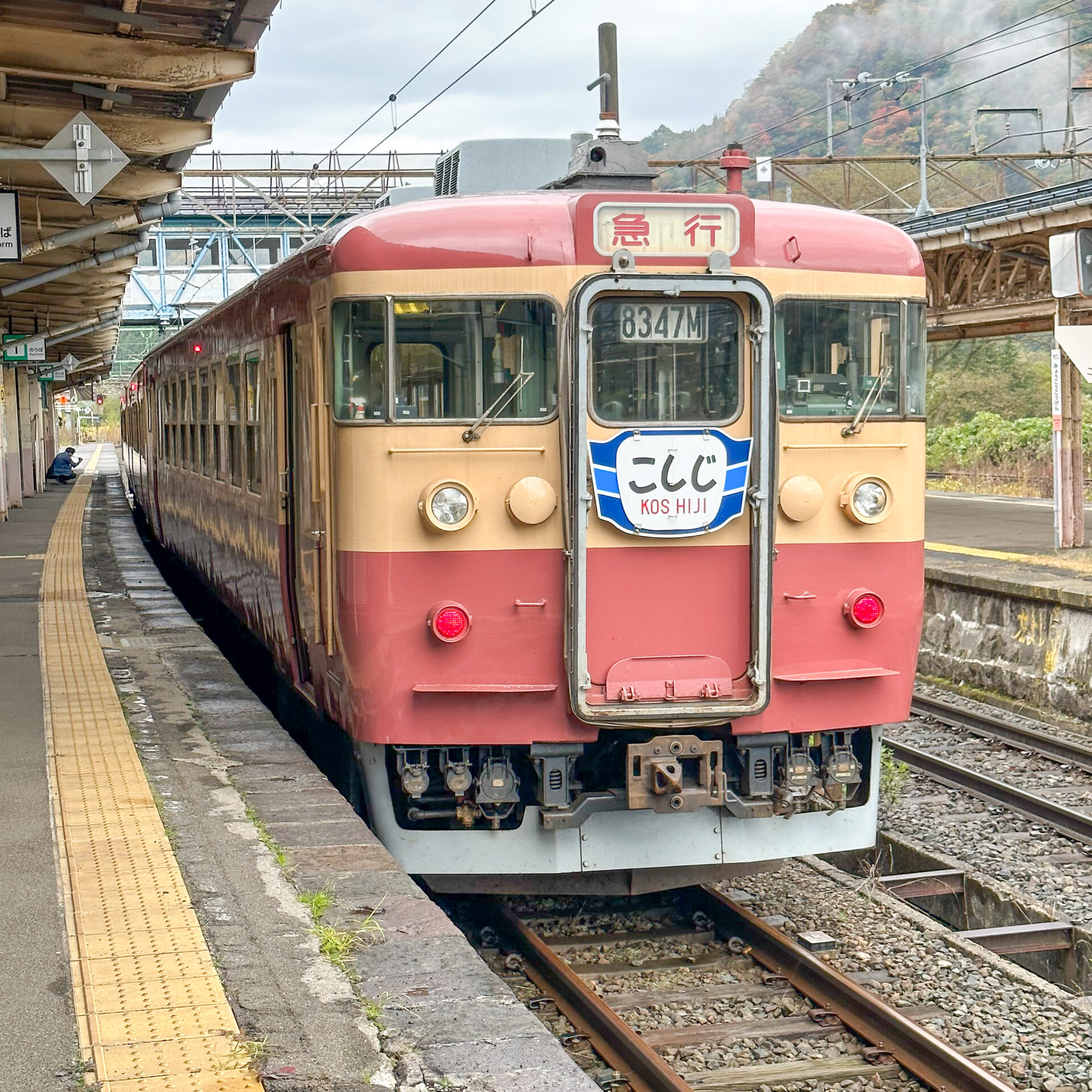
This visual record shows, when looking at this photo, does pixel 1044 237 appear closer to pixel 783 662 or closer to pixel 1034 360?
pixel 783 662

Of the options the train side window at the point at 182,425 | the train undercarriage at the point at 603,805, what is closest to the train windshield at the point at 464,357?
the train undercarriage at the point at 603,805

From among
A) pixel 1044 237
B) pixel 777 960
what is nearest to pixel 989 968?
pixel 777 960

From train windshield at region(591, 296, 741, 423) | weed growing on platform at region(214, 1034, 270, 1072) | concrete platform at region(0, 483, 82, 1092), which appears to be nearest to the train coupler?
train windshield at region(591, 296, 741, 423)

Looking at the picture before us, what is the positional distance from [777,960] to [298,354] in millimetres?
3196

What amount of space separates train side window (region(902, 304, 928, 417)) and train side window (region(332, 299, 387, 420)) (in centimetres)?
207

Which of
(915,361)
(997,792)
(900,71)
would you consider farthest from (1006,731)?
(900,71)

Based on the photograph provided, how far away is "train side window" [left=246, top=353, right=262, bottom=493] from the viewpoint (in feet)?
25.9

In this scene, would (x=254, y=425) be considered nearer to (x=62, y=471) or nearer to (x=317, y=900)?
(x=317, y=900)

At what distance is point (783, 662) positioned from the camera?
19.2 feet

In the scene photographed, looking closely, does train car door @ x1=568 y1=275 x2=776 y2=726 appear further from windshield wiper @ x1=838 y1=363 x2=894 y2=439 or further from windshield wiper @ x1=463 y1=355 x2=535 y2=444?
windshield wiper @ x1=838 y1=363 x2=894 y2=439

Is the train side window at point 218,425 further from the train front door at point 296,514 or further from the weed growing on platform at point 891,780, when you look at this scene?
the weed growing on platform at point 891,780

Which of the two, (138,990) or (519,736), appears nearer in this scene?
(138,990)

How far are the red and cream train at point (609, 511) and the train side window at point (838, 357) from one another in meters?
0.01

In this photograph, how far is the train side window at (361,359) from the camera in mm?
5664
